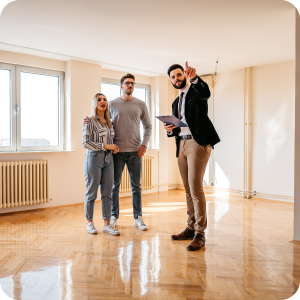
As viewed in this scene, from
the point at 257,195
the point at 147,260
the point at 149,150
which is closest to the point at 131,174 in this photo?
the point at 147,260

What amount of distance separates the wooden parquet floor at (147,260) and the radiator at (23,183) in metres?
0.37

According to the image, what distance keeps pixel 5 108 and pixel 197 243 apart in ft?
11.3

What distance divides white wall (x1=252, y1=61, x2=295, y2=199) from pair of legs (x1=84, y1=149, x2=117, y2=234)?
3276 millimetres

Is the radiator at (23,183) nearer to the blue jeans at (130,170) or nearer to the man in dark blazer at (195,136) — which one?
the blue jeans at (130,170)

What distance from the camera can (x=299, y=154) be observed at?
9.62ft

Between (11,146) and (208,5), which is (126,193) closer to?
(11,146)

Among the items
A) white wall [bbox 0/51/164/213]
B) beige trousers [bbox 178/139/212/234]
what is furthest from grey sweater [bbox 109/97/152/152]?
white wall [bbox 0/51/164/213]

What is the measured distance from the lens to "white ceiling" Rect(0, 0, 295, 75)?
3.01 m

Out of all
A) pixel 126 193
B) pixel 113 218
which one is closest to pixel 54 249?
pixel 113 218

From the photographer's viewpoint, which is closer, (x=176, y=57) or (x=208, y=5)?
(x=208, y=5)

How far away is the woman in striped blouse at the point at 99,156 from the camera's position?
3.08 metres

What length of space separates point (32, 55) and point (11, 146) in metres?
1.43

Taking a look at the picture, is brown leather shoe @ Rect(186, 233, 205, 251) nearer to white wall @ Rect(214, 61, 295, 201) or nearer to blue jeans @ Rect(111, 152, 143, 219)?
blue jeans @ Rect(111, 152, 143, 219)

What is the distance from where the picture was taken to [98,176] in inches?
123
